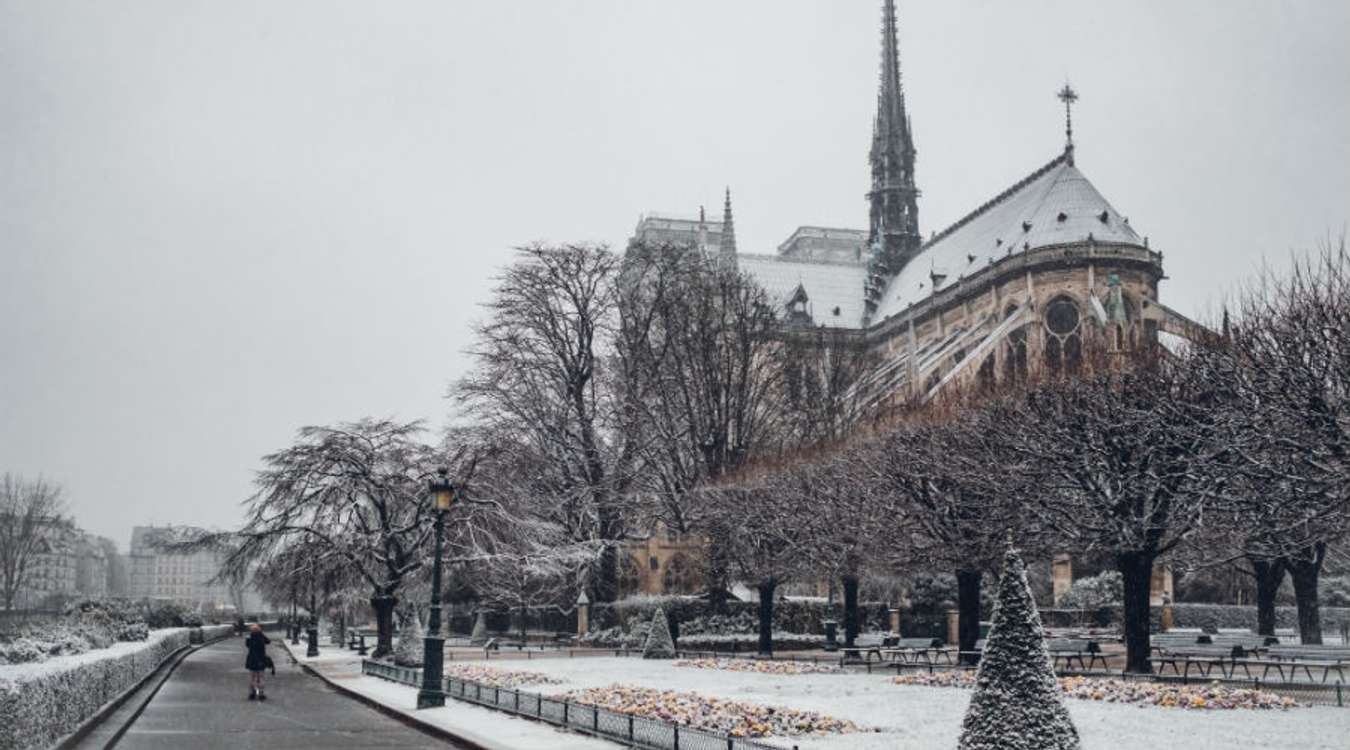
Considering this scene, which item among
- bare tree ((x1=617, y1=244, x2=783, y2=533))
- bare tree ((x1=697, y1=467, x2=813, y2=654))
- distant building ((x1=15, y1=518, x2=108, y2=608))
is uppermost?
bare tree ((x1=617, y1=244, x2=783, y2=533))

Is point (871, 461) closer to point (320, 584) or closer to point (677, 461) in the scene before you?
point (677, 461)

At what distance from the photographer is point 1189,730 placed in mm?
17156

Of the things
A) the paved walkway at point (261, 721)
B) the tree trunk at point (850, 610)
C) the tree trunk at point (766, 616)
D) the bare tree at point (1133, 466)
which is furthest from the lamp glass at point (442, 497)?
the tree trunk at point (850, 610)

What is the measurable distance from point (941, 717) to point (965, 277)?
63110mm

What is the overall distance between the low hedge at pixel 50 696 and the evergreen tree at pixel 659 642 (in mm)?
18034

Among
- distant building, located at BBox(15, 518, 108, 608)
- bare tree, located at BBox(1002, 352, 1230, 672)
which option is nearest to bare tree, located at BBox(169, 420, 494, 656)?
bare tree, located at BBox(1002, 352, 1230, 672)

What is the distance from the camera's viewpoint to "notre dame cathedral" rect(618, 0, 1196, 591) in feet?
228

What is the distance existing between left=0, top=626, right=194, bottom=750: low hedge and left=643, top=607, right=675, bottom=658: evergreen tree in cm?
1803

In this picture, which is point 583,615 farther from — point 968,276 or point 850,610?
point 968,276

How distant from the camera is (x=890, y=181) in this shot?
336 ft

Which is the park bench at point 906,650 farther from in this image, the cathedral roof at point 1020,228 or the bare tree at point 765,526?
the cathedral roof at point 1020,228

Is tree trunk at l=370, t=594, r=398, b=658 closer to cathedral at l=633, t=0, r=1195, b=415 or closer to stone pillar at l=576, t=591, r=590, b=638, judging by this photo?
stone pillar at l=576, t=591, r=590, b=638

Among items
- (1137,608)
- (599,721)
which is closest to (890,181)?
(1137,608)

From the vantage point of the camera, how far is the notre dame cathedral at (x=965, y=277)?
69500mm
